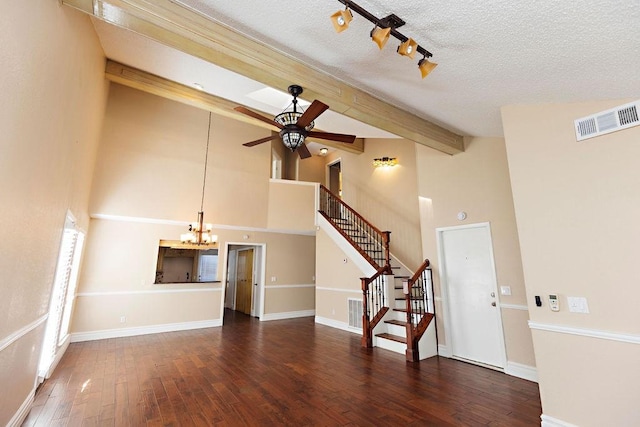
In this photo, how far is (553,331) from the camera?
261 cm

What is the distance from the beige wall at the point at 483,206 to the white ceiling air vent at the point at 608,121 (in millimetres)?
1501

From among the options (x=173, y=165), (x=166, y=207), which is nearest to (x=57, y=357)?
(x=166, y=207)

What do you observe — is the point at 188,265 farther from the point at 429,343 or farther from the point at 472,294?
the point at 472,294

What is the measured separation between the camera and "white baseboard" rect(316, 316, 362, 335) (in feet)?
20.2

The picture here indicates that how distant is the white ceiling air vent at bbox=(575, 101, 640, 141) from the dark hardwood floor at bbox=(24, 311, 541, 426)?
2687mm

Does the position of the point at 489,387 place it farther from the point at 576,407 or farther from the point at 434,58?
the point at 434,58

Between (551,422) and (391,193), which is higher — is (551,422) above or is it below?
below

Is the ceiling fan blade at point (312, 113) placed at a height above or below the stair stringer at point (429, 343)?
above

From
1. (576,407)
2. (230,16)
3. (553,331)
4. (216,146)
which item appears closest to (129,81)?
(216,146)

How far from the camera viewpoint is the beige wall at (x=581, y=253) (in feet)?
7.41

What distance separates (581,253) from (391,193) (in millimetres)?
4986

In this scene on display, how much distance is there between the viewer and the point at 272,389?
11.0 ft

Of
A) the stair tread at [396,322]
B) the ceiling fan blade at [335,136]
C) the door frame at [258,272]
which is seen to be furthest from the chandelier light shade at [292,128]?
the door frame at [258,272]

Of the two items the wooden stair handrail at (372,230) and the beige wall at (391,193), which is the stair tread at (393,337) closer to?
the wooden stair handrail at (372,230)
